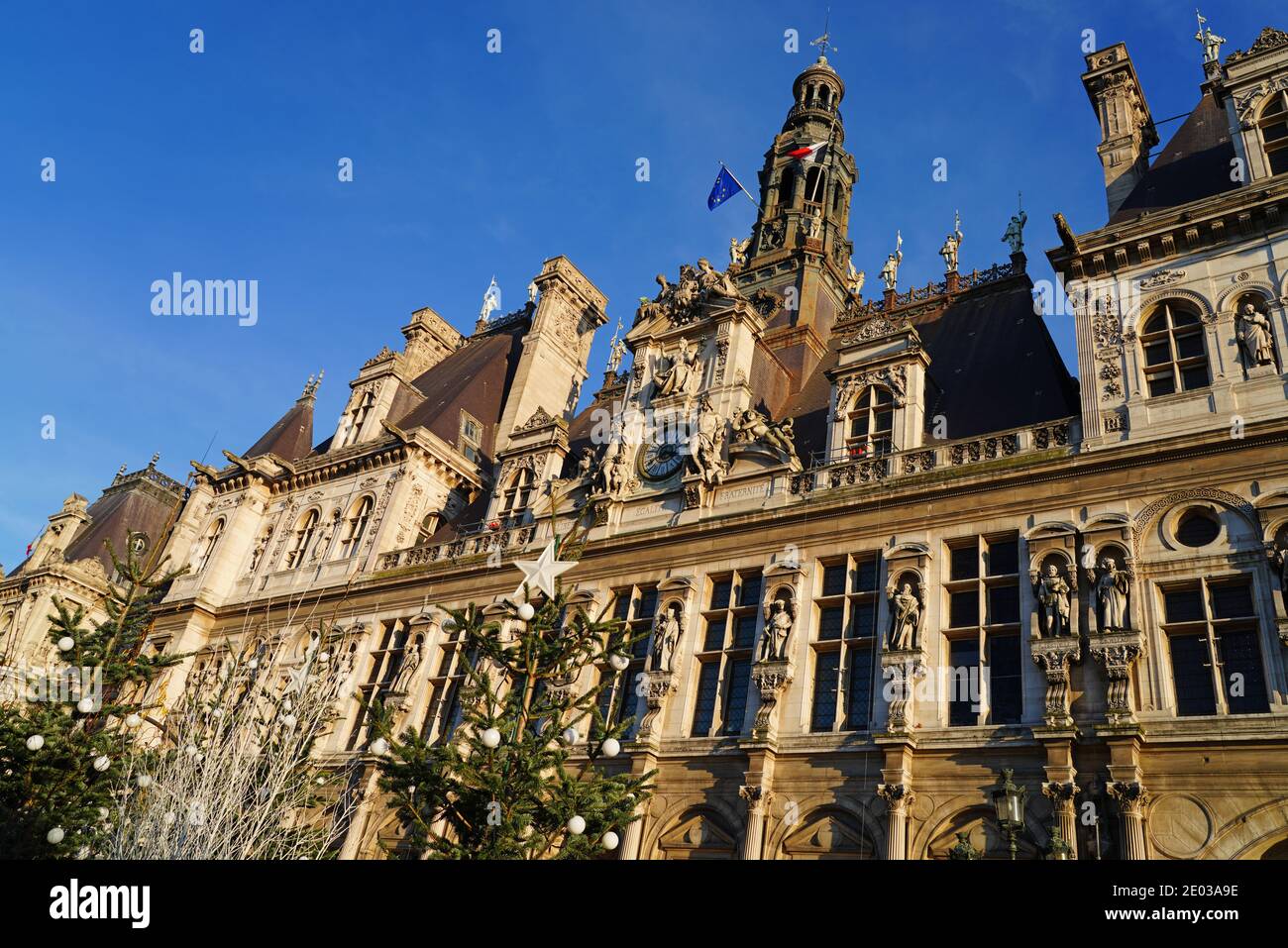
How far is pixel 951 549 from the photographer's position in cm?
1983

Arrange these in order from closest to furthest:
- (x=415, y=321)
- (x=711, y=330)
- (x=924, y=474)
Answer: (x=924, y=474) → (x=711, y=330) → (x=415, y=321)

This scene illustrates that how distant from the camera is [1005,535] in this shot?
19.1 meters

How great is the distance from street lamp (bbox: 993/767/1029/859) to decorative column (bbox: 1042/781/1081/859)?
435 millimetres

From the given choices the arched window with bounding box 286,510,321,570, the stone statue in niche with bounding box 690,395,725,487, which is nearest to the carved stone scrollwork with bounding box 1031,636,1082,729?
the stone statue in niche with bounding box 690,395,725,487

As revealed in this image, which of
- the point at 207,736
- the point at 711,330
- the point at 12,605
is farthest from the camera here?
the point at 12,605

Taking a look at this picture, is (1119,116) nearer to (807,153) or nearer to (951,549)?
(807,153)

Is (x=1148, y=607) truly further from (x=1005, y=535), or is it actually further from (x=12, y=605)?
(x=12, y=605)

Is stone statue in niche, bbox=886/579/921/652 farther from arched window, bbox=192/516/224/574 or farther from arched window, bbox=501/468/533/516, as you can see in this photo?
arched window, bbox=192/516/224/574

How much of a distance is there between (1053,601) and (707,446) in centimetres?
1008

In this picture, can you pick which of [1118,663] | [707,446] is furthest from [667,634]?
[1118,663]

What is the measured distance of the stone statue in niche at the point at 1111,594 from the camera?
16422 millimetres
